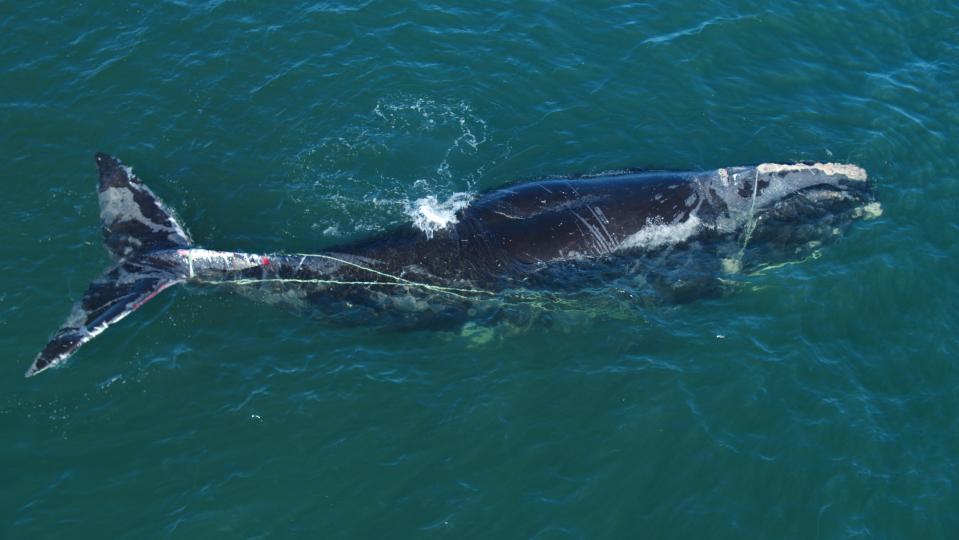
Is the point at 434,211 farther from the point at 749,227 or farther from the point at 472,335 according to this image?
the point at 749,227

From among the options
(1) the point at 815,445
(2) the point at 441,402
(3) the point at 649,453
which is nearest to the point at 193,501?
(2) the point at 441,402

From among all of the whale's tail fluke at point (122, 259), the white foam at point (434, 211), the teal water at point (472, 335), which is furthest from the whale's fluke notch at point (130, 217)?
the white foam at point (434, 211)

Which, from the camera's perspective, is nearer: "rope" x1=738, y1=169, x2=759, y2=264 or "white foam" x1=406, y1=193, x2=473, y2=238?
"white foam" x1=406, y1=193, x2=473, y2=238

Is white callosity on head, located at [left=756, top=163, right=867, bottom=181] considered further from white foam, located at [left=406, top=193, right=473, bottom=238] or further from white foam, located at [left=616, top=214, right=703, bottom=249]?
white foam, located at [left=406, top=193, right=473, bottom=238]

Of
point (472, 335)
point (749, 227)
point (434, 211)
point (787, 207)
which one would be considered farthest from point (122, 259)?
point (787, 207)

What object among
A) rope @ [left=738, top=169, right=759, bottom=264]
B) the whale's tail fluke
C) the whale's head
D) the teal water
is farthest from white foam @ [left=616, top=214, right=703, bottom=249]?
the whale's tail fluke

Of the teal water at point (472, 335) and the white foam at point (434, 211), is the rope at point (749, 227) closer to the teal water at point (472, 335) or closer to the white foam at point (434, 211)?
the teal water at point (472, 335)

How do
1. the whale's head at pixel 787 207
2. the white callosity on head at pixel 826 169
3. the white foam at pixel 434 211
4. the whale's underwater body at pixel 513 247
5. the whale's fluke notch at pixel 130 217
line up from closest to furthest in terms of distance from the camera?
the whale's underwater body at pixel 513 247 < the whale's fluke notch at pixel 130 217 < the white foam at pixel 434 211 < the whale's head at pixel 787 207 < the white callosity on head at pixel 826 169
